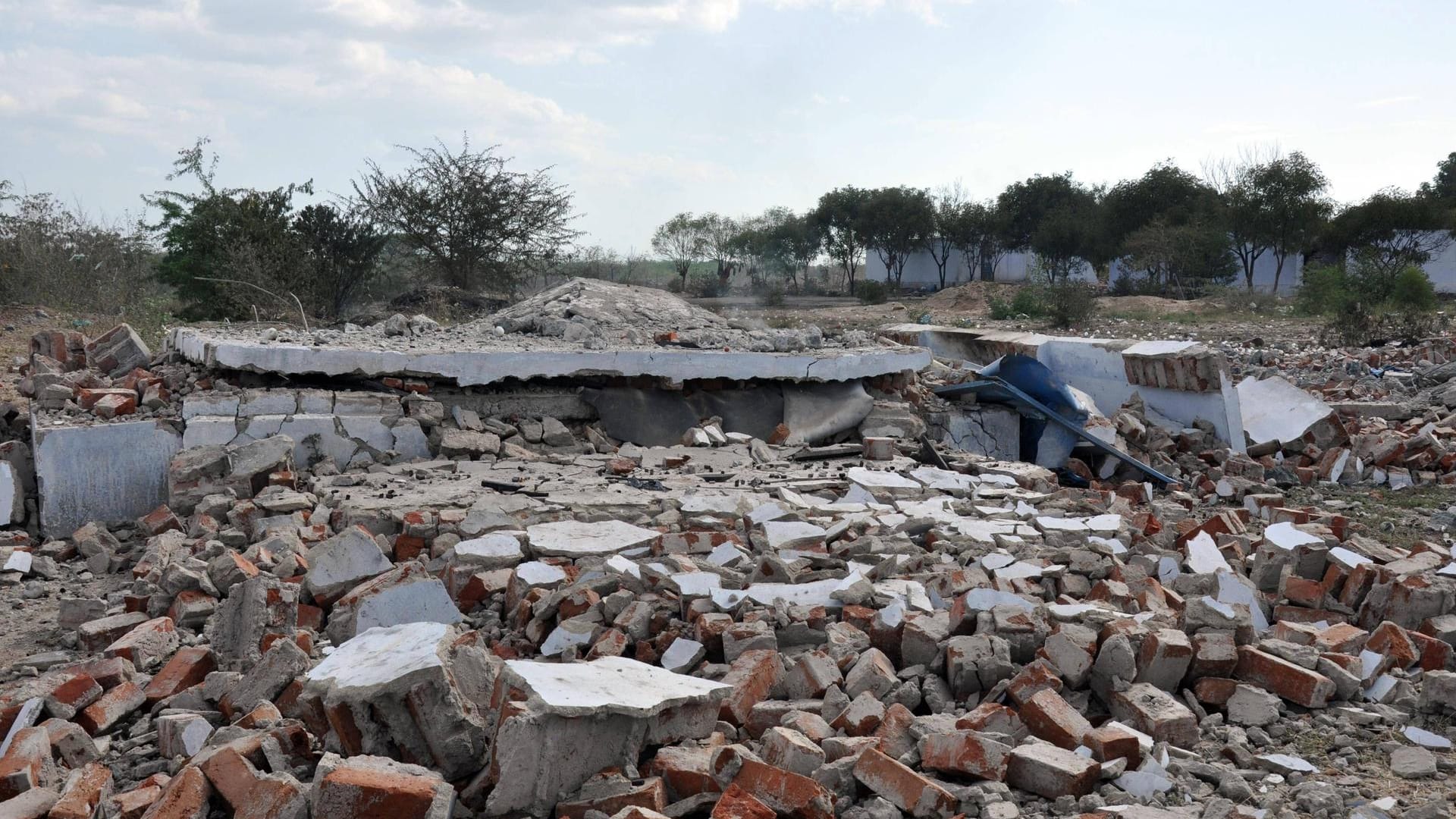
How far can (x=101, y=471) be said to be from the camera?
5.59m

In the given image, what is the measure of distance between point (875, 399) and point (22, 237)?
14533 millimetres

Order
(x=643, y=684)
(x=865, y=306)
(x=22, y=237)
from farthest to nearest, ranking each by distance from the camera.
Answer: (x=865, y=306) < (x=22, y=237) < (x=643, y=684)

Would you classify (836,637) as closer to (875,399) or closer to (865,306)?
(875,399)

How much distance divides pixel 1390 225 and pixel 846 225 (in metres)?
17.8

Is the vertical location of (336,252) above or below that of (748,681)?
above

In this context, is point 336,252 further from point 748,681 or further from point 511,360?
point 748,681

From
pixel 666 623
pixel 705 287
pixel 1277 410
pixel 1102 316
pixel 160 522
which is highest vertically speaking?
pixel 705 287

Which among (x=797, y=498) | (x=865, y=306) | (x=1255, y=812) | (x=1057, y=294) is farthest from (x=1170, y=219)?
(x=1255, y=812)

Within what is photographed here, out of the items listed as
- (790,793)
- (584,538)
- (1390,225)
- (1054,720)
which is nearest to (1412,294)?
(584,538)

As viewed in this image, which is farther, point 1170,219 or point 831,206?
point 831,206

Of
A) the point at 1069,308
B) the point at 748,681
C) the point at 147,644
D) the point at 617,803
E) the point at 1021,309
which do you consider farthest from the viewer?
the point at 1021,309

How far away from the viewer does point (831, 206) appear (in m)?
39.4

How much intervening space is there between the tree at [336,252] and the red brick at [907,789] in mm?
14776

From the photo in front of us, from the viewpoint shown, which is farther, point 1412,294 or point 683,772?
point 1412,294
